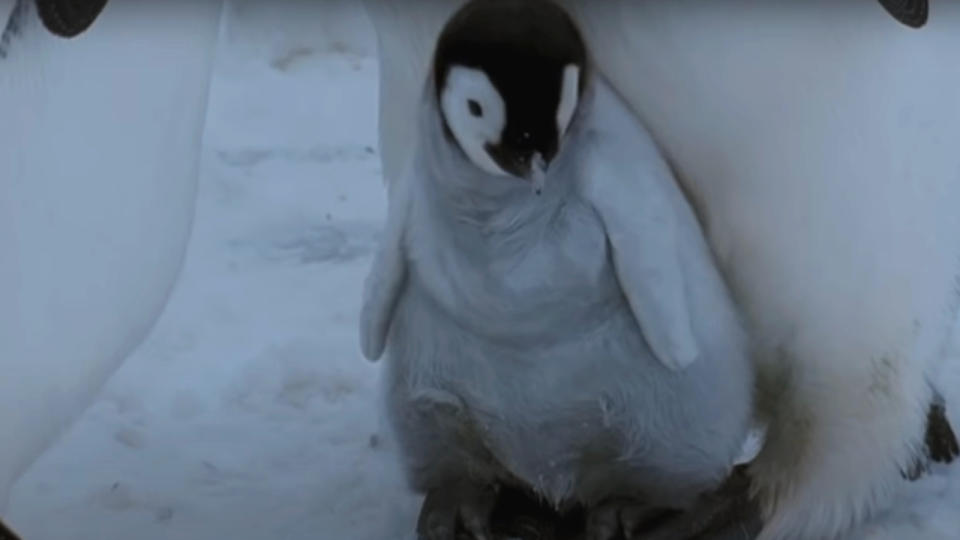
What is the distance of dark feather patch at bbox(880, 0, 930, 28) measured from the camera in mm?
877

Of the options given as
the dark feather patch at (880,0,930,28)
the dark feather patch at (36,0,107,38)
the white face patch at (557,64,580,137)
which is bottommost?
the dark feather patch at (36,0,107,38)

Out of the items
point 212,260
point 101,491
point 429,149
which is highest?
point 429,149

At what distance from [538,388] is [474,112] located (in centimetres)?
17

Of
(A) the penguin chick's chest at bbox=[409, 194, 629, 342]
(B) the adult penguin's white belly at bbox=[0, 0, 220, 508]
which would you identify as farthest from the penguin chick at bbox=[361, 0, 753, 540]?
(B) the adult penguin's white belly at bbox=[0, 0, 220, 508]

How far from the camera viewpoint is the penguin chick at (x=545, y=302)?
85cm

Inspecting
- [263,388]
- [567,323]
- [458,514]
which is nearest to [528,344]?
[567,323]

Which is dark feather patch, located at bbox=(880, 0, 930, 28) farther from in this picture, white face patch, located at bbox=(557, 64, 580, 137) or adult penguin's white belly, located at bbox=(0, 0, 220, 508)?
adult penguin's white belly, located at bbox=(0, 0, 220, 508)

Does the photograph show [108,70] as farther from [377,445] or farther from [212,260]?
[377,445]

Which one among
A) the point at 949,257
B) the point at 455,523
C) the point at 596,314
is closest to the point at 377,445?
the point at 455,523

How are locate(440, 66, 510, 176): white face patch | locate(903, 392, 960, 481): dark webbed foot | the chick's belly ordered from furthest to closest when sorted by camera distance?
locate(903, 392, 960, 481): dark webbed foot → the chick's belly → locate(440, 66, 510, 176): white face patch

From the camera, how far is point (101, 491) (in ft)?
3.54

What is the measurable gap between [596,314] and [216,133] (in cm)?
24

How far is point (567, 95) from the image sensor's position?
850 millimetres

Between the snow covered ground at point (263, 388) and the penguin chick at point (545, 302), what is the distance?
8cm
